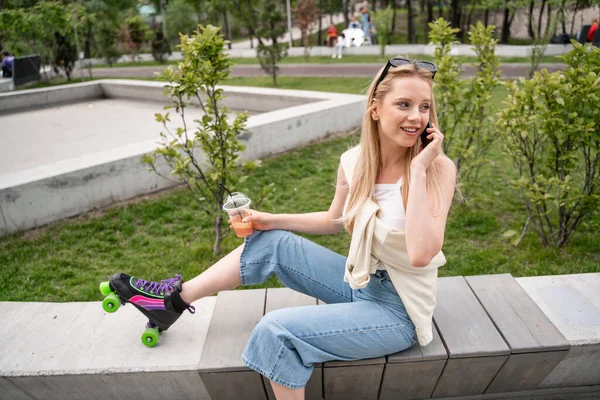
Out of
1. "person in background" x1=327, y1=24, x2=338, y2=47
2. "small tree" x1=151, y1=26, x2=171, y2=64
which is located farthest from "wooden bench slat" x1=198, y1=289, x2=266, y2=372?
"person in background" x1=327, y1=24, x2=338, y2=47

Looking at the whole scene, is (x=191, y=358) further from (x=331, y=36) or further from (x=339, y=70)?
(x=331, y=36)

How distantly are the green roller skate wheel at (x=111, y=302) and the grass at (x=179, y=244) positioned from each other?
1.12m

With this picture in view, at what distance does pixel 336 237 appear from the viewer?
3977 mm

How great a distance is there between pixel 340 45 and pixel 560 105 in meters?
18.9

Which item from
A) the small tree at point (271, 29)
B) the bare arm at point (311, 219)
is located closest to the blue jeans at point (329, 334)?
the bare arm at point (311, 219)

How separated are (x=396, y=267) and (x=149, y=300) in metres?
1.10

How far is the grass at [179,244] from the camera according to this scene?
338 centimetres

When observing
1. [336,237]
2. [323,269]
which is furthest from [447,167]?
[336,237]

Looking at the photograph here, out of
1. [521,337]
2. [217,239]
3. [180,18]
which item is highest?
[180,18]

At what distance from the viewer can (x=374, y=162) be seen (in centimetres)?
209

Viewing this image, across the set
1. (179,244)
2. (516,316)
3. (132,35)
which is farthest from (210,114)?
(132,35)

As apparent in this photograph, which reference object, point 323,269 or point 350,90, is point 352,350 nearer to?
point 323,269

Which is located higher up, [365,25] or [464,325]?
[365,25]

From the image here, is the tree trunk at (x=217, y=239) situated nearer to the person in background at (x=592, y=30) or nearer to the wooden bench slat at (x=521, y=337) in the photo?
the wooden bench slat at (x=521, y=337)
